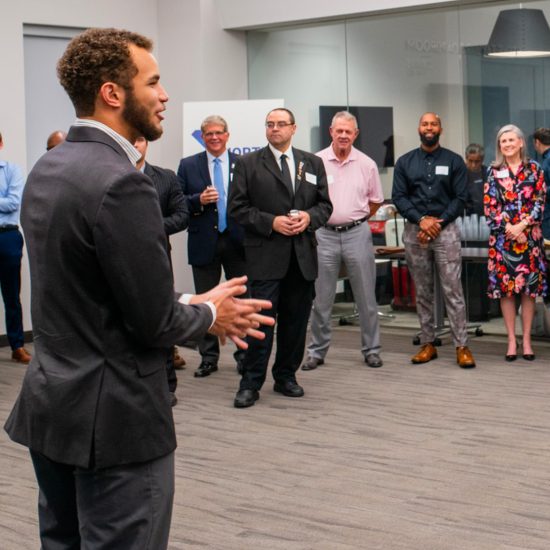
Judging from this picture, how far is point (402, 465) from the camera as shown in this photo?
4.48 m

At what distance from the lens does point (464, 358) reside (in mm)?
6789

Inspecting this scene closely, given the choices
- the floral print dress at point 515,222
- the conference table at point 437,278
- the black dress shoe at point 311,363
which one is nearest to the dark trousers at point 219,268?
the black dress shoe at point 311,363

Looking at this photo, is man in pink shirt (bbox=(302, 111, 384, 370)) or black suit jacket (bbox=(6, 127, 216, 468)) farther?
man in pink shirt (bbox=(302, 111, 384, 370))

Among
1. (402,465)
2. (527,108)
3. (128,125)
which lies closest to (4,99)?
(527,108)

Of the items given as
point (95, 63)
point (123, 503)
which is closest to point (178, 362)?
point (123, 503)

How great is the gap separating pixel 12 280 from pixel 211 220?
5.97 ft

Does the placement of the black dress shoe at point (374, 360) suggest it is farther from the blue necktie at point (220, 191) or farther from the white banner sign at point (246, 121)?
the white banner sign at point (246, 121)

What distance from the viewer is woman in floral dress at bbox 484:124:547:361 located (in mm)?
6715

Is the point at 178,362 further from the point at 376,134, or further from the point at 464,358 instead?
the point at 376,134

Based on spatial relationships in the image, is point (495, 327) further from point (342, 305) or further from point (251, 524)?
point (251, 524)

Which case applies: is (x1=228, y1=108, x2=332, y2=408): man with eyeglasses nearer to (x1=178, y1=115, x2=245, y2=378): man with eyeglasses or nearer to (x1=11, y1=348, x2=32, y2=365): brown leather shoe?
(x1=178, y1=115, x2=245, y2=378): man with eyeglasses

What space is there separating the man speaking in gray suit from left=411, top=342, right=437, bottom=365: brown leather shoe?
512 cm

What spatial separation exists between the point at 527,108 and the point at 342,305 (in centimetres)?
250

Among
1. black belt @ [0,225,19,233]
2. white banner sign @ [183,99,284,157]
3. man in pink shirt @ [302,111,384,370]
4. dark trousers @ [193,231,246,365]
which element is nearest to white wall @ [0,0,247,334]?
white banner sign @ [183,99,284,157]
